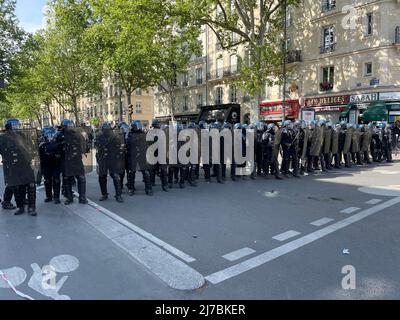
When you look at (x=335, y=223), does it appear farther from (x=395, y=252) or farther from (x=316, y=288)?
(x=316, y=288)

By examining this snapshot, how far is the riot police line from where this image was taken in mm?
6414

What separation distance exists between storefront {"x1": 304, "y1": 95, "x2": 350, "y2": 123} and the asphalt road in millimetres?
17288

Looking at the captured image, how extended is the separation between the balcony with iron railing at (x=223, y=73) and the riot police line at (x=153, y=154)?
18.7 metres

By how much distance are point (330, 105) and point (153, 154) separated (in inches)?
766

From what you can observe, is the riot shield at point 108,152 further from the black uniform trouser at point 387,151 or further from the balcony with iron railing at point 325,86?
the balcony with iron railing at point 325,86

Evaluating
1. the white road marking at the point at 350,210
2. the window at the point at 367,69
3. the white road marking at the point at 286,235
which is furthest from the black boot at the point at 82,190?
the window at the point at 367,69

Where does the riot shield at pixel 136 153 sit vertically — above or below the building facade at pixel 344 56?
below

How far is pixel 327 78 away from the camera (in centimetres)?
2473

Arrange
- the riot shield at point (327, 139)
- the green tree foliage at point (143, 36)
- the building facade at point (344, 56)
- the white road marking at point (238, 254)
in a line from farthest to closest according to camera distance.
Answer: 1. the building facade at point (344, 56)
2. the green tree foliage at point (143, 36)
3. the riot shield at point (327, 139)
4. the white road marking at point (238, 254)

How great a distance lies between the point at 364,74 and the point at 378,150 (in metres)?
10.1

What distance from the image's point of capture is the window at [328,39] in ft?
78.7

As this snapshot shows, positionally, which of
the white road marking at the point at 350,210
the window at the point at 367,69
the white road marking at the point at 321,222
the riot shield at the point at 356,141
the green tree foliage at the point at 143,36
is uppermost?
the green tree foliage at the point at 143,36

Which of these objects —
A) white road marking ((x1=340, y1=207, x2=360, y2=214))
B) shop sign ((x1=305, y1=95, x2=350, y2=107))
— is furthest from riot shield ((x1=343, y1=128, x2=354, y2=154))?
shop sign ((x1=305, y1=95, x2=350, y2=107))

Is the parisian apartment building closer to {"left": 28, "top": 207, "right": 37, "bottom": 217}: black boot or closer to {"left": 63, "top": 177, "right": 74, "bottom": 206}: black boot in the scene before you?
{"left": 63, "top": 177, "right": 74, "bottom": 206}: black boot
